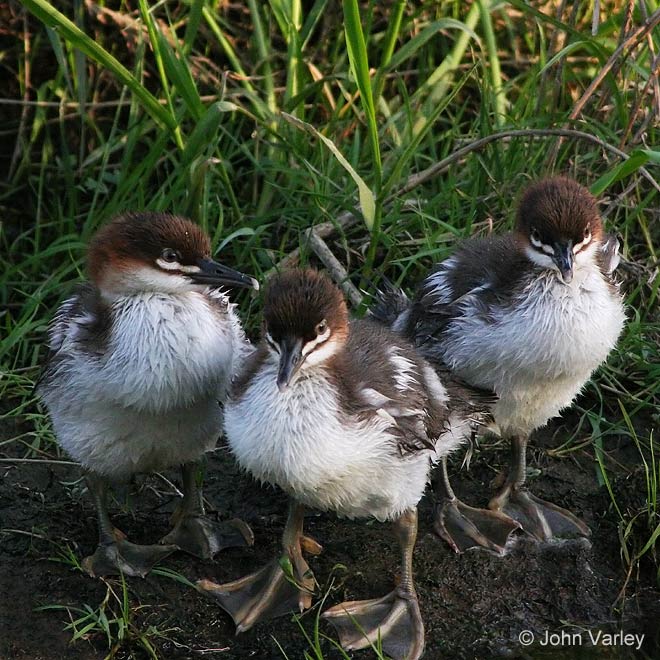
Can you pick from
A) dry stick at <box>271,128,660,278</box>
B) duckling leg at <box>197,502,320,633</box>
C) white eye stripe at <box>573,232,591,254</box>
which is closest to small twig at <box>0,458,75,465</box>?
duckling leg at <box>197,502,320,633</box>

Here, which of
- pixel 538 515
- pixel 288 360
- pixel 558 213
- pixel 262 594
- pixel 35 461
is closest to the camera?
pixel 288 360

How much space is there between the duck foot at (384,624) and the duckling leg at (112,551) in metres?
0.75

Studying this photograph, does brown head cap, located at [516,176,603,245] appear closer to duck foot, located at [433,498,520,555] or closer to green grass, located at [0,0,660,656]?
green grass, located at [0,0,660,656]

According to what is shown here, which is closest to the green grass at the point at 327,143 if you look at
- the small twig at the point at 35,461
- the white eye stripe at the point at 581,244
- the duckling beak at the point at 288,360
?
the small twig at the point at 35,461

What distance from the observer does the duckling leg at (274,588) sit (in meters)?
4.80

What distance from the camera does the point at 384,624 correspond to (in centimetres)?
476

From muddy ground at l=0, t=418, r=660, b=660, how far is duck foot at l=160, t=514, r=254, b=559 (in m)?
0.05

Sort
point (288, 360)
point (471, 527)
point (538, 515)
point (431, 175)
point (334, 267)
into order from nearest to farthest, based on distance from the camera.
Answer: point (288, 360)
point (471, 527)
point (538, 515)
point (334, 267)
point (431, 175)

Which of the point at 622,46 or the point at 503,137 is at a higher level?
the point at 622,46

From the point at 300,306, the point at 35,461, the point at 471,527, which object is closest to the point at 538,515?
the point at 471,527

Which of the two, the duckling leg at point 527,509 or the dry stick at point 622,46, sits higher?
the dry stick at point 622,46

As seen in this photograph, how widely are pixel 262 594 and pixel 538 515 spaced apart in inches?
51.5

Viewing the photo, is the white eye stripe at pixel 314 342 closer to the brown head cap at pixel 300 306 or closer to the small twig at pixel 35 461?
the brown head cap at pixel 300 306

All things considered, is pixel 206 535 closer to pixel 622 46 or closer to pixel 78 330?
pixel 78 330
